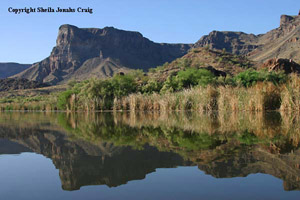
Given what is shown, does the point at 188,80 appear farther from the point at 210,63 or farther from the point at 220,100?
the point at 210,63

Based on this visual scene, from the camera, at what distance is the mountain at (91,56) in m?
143

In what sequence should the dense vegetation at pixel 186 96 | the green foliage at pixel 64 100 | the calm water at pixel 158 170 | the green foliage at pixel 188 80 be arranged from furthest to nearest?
the green foliage at pixel 188 80 < the green foliage at pixel 64 100 < the dense vegetation at pixel 186 96 < the calm water at pixel 158 170

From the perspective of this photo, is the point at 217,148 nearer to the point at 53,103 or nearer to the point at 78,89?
the point at 78,89

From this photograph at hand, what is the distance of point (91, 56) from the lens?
168m

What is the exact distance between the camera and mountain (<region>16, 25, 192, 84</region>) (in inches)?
5620

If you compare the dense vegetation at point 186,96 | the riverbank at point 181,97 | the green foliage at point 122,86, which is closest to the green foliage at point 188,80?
the dense vegetation at point 186,96

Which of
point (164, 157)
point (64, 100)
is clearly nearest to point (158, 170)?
point (164, 157)

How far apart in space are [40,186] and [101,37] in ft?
632

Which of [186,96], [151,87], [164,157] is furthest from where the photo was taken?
[151,87]

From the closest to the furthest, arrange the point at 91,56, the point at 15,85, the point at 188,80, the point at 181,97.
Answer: the point at 181,97 → the point at 188,80 → the point at 15,85 → the point at 91,56

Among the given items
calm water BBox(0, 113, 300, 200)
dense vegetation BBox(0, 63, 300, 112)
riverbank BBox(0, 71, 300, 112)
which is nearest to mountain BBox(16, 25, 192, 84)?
dense vegetation BBox(0, 63, 300, 112)

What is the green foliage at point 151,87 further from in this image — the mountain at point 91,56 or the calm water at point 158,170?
the mountain at point 91,56

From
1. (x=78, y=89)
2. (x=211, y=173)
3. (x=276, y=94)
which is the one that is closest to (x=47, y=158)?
(x=211, y=173)

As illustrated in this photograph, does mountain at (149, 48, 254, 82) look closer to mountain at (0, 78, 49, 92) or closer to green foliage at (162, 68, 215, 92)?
green foliage at (162, 68, 215, 92)
